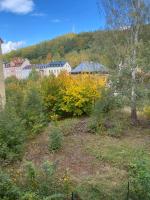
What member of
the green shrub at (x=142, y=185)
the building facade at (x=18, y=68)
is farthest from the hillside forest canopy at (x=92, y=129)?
the building facade at (x=18, y=68)

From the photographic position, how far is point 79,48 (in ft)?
184

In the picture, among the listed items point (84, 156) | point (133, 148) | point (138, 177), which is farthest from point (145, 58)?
point (138, 177)

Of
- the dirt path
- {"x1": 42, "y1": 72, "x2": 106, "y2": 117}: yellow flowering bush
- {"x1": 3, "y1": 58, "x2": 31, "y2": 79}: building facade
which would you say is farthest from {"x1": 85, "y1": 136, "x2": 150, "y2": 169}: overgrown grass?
{"x1": 3, "y1": 58, "x2": 31, "y2": 79}: building facade

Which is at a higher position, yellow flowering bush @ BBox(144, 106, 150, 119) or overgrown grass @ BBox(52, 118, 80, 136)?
yellow flowering bush @ BBox(144, 106, 150, 119)

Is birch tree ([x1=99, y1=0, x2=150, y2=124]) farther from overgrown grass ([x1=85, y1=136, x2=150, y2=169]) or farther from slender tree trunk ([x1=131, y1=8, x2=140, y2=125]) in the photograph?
overgrown grass ([x1=85, y1=136, x2=150, y2=169])

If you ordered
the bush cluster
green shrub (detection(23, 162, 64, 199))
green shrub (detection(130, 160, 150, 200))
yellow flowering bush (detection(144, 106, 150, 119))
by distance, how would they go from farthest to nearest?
yellow flowering bush (detection(144, 106, 150, 119)), green shrub (detection(23, 162, 64, 199)), the bush cluster, green shrub (detection(130, 160, 150, 200))

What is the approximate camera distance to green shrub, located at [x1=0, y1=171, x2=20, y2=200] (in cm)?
675

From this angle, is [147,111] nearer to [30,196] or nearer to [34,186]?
[34,186]

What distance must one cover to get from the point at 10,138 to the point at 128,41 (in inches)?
300

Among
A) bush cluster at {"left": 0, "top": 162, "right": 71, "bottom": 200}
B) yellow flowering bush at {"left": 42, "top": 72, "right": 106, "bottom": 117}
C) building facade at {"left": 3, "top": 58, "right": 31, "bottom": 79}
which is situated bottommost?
bush cluster at {"left": 0, "top": 162, "right": 71, "bottom": 200}

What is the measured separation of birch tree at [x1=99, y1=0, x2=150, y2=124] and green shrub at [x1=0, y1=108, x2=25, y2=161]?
5336 millimetres

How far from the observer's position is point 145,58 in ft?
43.6

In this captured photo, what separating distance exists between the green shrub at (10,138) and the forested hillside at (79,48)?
6.46 meters

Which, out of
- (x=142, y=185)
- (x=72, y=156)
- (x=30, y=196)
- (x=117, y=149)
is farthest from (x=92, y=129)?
(x=30, y=196)
